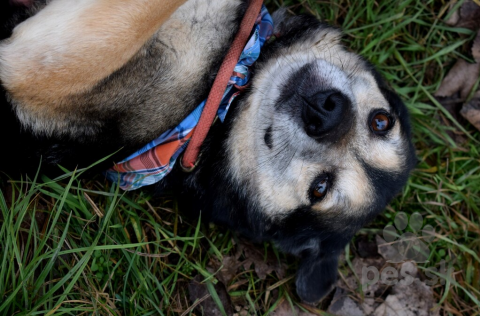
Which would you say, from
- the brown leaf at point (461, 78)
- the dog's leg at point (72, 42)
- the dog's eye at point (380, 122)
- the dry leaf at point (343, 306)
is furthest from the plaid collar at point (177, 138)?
the brown leaf at point (461, 78)

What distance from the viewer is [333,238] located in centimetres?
339

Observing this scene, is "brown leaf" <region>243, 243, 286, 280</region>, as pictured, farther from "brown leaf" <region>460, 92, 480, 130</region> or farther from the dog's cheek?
"brown leaf" <region>460, 92, 480, 130</region>

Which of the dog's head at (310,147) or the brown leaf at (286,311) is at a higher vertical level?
the dog's head at (310,147)

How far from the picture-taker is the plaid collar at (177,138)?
2.97m

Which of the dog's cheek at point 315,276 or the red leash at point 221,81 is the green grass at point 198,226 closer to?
the dog's cheek at point 315,276

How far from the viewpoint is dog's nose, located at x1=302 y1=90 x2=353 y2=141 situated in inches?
108

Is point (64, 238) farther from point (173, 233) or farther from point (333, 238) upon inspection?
point (333, 238)

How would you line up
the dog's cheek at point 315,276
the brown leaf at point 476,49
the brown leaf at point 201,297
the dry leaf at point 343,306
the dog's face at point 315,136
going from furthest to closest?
the brown leaf at point 476,49, the dry leaf at point 343,306, the brown leaf at point 201,297, the dog's cheek at point 315,276, the dog's face at point 315,136

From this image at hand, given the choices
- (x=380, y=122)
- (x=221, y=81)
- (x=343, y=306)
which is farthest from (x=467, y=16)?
(x=343, y=306)

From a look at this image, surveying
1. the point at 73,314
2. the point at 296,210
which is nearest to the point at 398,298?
the point at 296,210

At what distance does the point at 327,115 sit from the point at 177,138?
40.2 inches

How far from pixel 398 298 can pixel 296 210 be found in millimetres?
1817

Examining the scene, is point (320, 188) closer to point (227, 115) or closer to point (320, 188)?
point (320, 188)

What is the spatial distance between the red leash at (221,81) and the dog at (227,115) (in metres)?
0.12
